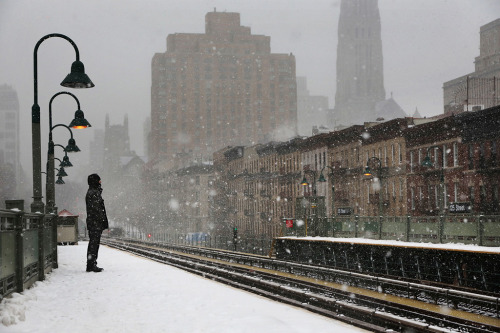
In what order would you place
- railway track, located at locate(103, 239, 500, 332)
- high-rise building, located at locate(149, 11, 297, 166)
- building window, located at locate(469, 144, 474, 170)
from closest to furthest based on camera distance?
railway track, located at locate(103, 239, 500, 332), building window, located at locate(469, 144, 474, 170), high-rise building, located at locate(149, 11, 297, 166)

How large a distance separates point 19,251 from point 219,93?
184 metres

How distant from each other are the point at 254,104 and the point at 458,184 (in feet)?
482

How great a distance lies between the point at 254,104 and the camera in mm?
195250

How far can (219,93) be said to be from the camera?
194750 millimetres

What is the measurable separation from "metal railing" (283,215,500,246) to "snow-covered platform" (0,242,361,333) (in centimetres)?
972

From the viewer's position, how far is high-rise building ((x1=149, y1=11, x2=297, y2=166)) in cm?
19212

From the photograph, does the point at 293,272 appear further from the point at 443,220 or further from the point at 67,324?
the point at 67,324

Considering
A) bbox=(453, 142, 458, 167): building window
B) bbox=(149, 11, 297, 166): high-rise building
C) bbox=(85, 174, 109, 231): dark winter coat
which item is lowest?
bbox=(85, 174, 109, 231): dark winter coat

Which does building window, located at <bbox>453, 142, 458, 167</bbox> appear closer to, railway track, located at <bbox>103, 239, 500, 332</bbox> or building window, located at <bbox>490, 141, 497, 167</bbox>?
building window, located at <bbox>490, 141, 497, 167</bbox>

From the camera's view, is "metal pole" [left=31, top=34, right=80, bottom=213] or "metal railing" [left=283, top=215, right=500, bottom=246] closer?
"metal pole" [left=31, top=34, right=80, bottom=213]

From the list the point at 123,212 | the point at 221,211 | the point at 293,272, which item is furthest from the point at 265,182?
the point at 123,212

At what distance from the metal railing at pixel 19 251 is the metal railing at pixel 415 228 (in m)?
13.7

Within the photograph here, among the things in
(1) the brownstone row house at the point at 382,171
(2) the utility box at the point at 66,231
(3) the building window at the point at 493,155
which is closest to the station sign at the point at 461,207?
(1) the brownstone row house at the point at 382,171

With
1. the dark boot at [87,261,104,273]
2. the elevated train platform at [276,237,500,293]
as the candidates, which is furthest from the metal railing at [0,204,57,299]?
the elevated train platform at [276,237,500,293]
